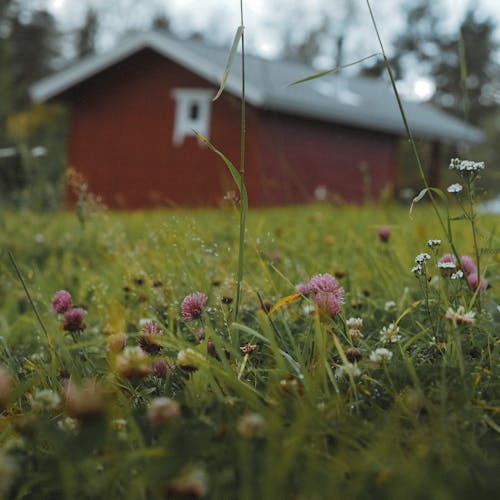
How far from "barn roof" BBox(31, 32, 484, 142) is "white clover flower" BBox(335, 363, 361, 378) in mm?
8452

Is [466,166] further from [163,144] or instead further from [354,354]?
[163,144]

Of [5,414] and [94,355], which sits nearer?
[5,414]

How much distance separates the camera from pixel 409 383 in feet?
3.68

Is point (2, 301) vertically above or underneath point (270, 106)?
underneath

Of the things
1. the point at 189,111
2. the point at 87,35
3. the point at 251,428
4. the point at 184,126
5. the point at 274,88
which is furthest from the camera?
the point at 87,35

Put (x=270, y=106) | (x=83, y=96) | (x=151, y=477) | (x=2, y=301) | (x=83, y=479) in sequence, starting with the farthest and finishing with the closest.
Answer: (x=83, y=96)
(x=270, y=106)
(x=2, y=301)
(x=83, y=479)
(x=151, y=477)

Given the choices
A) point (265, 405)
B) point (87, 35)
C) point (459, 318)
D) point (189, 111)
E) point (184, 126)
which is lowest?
point (265, 405)

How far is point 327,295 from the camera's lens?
1257 mm

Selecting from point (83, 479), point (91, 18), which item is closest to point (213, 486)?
point (83, 479)

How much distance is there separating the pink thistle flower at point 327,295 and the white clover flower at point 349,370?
13cm

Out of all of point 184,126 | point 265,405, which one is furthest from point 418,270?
point 184,126

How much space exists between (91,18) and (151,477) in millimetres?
34012

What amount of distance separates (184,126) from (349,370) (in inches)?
448

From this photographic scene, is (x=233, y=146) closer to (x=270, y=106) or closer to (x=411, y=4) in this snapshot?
(x=270, y=106)
